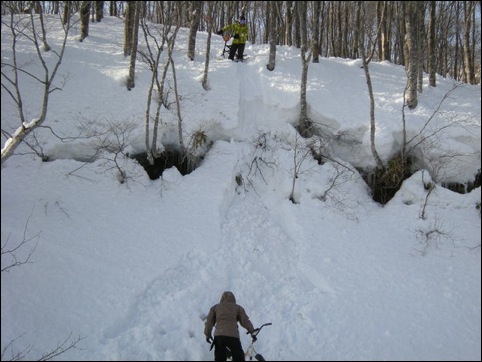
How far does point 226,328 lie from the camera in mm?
5797

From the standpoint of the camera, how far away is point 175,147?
1072 centimetres

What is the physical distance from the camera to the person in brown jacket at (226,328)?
18.7 ft

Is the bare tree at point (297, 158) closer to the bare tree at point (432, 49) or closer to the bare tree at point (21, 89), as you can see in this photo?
the bare tree at point (21, 89)

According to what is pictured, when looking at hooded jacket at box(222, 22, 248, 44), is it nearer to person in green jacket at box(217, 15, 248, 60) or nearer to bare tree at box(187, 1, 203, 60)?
person in green jacket at box(217, 15, 248, 60)

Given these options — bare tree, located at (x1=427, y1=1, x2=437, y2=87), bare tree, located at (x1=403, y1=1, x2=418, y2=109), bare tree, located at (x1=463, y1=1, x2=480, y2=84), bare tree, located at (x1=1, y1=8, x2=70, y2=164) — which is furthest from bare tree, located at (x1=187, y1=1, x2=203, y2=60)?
bare tree, located at (x1=463, y1=1, x2=480, y2=84)

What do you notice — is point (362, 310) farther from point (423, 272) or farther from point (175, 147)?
point (175, 147)

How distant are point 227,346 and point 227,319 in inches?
16.3

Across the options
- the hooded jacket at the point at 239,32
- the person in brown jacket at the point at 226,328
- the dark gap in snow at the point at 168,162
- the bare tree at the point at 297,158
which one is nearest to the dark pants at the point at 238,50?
the hooded jacket at the point at 239,32

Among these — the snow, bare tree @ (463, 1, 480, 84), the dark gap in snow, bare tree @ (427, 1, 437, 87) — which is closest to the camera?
the snow

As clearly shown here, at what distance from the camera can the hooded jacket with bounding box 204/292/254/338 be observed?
5797 mm

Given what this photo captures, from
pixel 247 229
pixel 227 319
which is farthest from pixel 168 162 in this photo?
pixel 227 319

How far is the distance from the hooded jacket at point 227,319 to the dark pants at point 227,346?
7 centimetres

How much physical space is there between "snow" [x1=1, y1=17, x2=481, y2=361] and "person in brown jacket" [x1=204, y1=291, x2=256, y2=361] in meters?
0.70


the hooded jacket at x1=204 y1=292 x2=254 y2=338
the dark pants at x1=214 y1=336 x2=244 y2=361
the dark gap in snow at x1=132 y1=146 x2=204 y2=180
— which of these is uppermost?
the dark gap in snow at x1=132 y1=146 x2=204 y2=180
